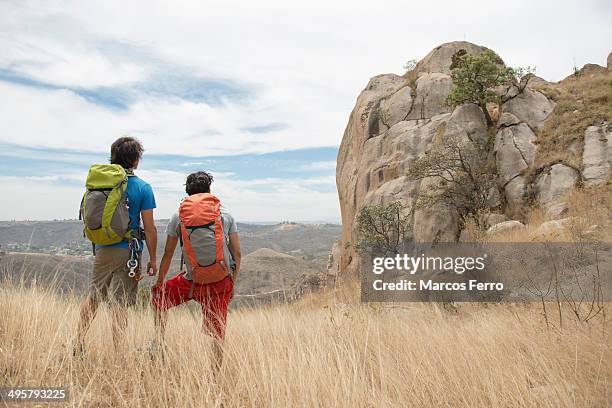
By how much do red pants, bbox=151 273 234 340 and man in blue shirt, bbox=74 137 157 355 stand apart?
0.27 metres

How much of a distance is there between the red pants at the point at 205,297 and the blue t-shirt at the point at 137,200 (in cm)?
58

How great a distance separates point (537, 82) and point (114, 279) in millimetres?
27842

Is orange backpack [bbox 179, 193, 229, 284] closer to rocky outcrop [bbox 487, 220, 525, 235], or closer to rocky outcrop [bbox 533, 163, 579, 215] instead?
rocky outcrop [bbox 487, 220, 525, 235]

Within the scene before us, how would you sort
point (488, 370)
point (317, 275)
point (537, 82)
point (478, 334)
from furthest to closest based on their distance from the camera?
point (317, 275)
point (537, 82)
point (478, 334)
point (488, 370)

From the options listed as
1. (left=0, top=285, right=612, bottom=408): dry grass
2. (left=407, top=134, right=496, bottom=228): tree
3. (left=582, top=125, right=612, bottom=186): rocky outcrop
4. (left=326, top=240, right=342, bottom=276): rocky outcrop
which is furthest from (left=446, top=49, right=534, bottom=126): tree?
(left=0, top=285, right=612, bottom=408): dry grass

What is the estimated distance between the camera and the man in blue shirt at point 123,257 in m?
4.05

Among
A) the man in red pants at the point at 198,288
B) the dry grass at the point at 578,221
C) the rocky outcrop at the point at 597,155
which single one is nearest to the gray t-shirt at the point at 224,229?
the man in red pants at the point at 198,288

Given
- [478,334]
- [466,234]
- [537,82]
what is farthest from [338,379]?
[537,82]

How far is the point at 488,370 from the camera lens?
326cm

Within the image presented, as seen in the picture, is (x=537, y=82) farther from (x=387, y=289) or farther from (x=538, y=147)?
(x=387, y=289)

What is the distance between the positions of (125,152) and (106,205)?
2.03ft

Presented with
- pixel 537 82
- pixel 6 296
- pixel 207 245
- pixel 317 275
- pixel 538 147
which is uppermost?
pixel 537 82

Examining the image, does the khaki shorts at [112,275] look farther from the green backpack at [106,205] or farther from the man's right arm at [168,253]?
the man's right arm at [168,253]

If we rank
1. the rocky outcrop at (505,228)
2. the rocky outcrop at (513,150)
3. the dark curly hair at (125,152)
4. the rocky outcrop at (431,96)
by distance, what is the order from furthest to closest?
→ the rocky outcrop at (431,96)
the rocky outcrop at (513,150)
the rocky outcrop at (505,228)
the dark curly hair at (125,152)
